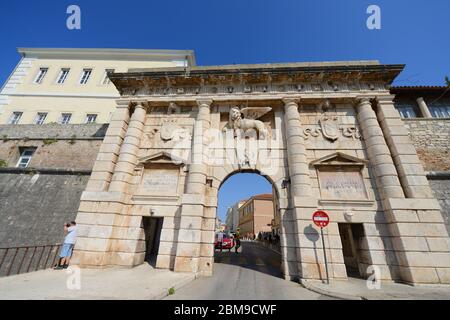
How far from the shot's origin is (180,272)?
762 centimetres

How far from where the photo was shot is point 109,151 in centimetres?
984

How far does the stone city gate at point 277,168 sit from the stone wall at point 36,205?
3.41m

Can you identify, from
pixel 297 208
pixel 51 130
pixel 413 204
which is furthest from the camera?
pixel 51 130

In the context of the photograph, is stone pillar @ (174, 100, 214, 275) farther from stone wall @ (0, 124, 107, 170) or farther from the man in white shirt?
stone wall @ (0, 124, 107, 170)

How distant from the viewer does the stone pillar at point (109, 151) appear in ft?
30.2

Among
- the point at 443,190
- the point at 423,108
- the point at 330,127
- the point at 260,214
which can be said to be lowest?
the point at 443,190

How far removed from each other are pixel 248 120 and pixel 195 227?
599cm

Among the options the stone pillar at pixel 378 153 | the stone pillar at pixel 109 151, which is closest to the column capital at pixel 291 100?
the stone pillar at pixel 378 153

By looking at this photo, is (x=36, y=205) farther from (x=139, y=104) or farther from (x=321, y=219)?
(x=321, y=219)

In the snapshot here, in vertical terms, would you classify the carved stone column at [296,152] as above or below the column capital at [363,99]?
below

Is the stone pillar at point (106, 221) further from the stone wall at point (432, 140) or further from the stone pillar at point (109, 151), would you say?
the stone wall at point (432, 140)

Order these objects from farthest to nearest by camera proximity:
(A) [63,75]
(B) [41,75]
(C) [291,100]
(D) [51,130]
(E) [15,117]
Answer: (A) [63,75] → (B) [41,75] → (E) [15,117] → (D) [51,130] → (C) [291,100]

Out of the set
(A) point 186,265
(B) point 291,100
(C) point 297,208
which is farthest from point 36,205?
(B) point 291,100
